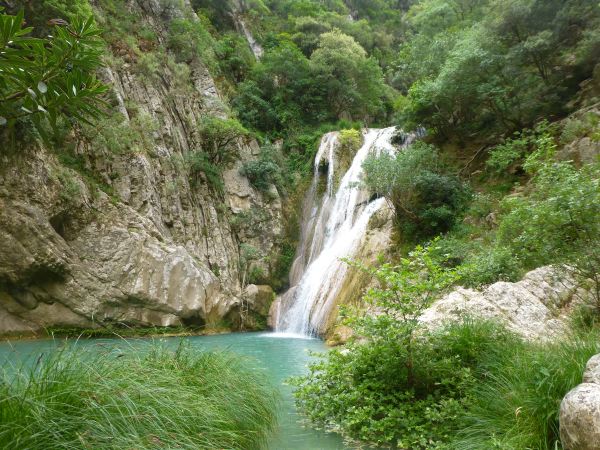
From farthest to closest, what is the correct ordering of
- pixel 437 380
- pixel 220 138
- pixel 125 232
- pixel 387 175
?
pixel 220 138 < pixel 387 175 < pixel 125 232 < pixel 437 380

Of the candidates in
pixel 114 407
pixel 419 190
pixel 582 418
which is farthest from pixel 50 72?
pixel 419 190

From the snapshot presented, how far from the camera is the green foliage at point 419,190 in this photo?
13.9 meters

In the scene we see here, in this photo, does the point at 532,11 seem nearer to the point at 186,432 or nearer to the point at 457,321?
the point at 457,321

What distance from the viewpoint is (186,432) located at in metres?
2.76

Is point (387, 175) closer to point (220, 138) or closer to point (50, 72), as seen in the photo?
point (220, 138)

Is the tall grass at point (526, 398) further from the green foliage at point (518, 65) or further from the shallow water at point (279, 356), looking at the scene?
the green foliage at point (518, 65)

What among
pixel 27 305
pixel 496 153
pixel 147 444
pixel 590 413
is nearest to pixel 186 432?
pixel 147 444

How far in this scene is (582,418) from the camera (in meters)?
2.61

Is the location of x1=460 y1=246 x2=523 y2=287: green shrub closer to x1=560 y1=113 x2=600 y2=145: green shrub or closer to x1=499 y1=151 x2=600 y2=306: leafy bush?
x1=499 y1=151 x2=600 y2=306: leafy bush

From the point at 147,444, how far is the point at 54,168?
1251 cm

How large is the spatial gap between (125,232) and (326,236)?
8016 millimetres

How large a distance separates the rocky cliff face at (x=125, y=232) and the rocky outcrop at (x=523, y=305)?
9957mm

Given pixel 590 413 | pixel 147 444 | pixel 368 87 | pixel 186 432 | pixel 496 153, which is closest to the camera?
pixel 147 444

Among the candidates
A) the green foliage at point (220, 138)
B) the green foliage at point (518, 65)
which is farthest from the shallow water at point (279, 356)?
the green foliage at point (518, 65)
